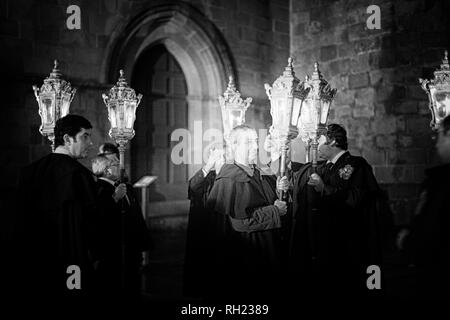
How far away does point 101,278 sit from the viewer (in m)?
5.21

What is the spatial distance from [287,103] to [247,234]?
1.29 metres

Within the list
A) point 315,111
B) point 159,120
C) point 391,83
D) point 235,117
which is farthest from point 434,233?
point 391,83

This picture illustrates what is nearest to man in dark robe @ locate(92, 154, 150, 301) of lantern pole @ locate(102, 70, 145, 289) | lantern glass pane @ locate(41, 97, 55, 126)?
lantern pole @ locate(102, 70, 145, 289)

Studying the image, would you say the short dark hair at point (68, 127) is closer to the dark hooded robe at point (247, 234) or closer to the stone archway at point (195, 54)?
the dark hooded robe at point (247, 234)

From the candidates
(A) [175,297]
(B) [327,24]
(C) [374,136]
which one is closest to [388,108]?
(C) [374,136]

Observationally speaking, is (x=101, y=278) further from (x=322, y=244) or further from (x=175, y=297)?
(x=322, y=244)

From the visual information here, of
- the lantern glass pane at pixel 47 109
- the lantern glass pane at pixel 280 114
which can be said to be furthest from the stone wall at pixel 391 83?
the lantern glass pane at pixel 47 109

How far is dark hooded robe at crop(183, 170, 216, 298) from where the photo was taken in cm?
607

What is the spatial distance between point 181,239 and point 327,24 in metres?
5.15

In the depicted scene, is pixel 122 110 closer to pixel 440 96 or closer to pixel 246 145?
pixel 246 145

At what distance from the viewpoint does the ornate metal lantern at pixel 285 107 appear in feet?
17.4

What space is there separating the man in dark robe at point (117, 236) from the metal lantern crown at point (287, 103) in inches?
62.5

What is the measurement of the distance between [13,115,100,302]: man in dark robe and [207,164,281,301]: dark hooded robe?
1451mm

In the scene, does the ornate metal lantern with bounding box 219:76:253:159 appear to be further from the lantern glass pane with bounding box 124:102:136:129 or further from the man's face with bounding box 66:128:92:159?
the man's face with bounding box 66:128:92:159
